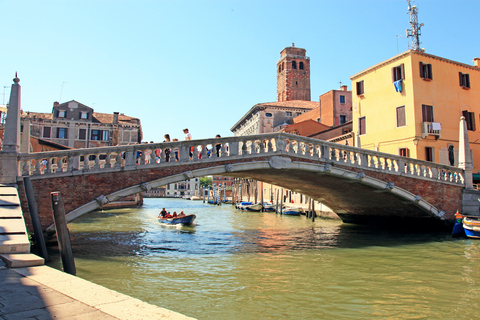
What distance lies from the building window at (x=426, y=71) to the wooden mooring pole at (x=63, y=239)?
1635 centimetres

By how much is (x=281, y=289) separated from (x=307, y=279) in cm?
94

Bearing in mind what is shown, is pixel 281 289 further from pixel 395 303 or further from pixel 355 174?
pixel 355 174

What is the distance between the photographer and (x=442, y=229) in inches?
533

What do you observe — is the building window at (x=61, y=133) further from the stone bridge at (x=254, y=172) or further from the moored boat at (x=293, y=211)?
the stone bridge at (x=254, y=172)

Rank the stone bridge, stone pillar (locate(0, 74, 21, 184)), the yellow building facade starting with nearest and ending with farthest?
1. stone pillar (locate(0, 74, 21, 184))
2. the stone bridge
3. the yellow building facade

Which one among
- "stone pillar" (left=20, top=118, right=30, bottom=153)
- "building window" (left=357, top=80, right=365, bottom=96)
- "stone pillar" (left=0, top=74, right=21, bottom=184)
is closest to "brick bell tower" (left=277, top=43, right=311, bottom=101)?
"building window" (left=357, top=80, right=365, bottom=96)

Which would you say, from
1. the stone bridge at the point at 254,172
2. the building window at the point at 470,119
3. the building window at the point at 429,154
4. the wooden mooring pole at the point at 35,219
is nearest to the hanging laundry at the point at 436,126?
the building window at the point at 429,154

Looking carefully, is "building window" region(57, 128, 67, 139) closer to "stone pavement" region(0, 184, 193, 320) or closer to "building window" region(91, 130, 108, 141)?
"building window" region(91, 130, 108, 141)

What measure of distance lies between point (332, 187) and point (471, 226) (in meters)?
4.81

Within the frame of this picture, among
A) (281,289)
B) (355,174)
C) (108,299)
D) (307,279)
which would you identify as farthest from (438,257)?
(108,299)

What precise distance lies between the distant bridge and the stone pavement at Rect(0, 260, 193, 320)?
509cm

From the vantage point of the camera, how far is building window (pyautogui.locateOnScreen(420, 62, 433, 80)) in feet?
55.3

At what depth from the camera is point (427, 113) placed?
16781 millimetres

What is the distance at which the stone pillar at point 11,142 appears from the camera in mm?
8008
